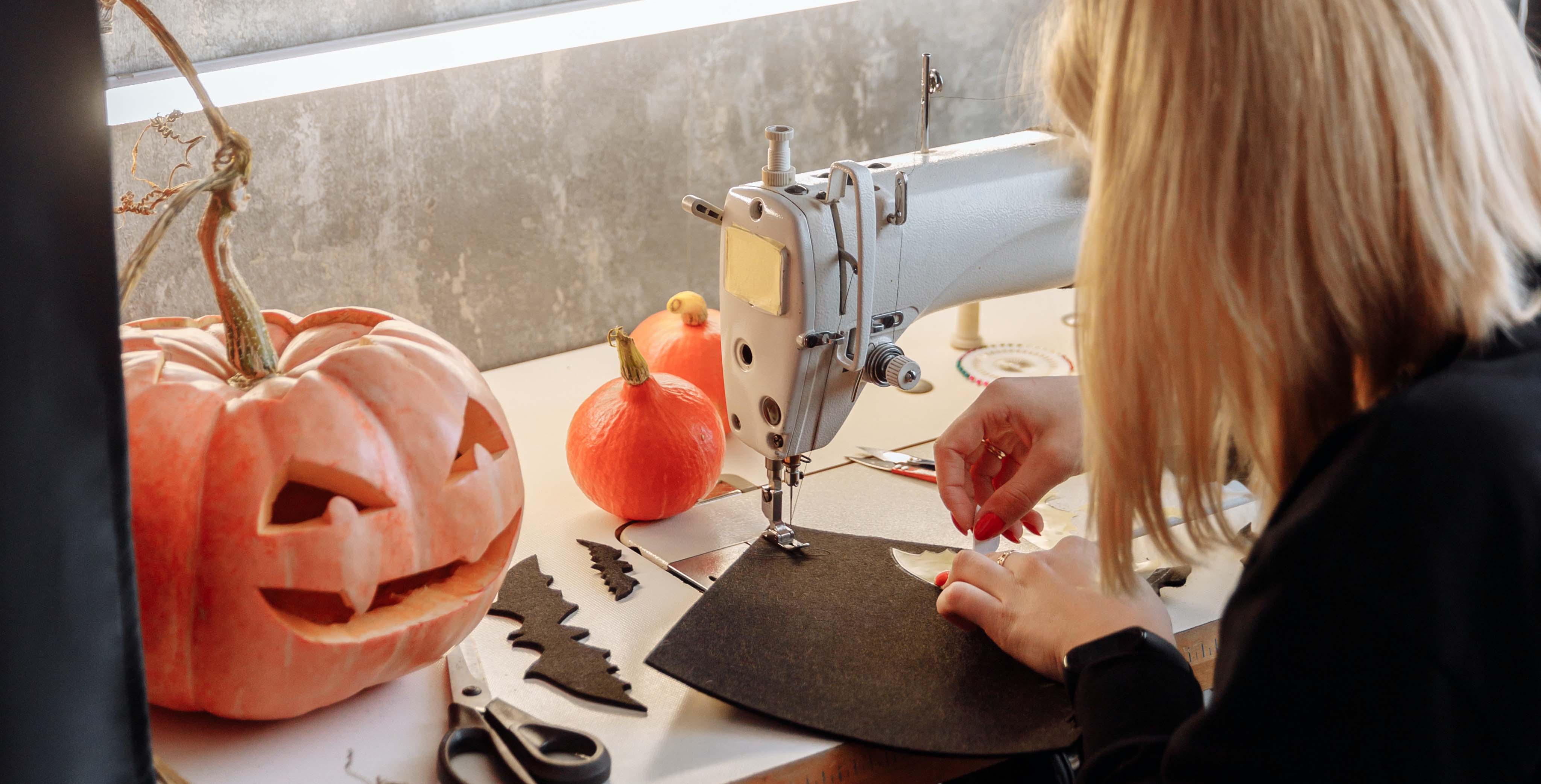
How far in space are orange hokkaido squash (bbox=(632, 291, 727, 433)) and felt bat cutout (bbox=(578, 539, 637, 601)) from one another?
31 centimetres

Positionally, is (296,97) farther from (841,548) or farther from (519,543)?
(841,548)

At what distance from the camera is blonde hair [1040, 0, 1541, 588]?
663 mm

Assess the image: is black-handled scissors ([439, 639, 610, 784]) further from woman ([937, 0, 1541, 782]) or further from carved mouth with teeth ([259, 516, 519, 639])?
woman ([937, 0, 1541, 782])

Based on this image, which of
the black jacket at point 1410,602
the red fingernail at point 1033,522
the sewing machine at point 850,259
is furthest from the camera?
the red fingernail at point 1033,522

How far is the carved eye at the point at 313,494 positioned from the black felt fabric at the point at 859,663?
26cm

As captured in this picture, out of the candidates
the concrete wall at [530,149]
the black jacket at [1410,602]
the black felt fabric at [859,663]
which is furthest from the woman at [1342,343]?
the concrete wall at [530,149]

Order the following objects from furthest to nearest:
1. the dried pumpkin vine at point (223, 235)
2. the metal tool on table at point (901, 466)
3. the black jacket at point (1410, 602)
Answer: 1. the metal tool on table at point (901, 466)
2. the dried pumpkin vine at point (223, 235)
3. the black jacket at point (1410, 602)

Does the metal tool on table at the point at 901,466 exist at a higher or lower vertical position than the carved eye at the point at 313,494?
lower

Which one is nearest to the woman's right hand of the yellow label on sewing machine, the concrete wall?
the yellow label on sewing machine

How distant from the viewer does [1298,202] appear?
674mm

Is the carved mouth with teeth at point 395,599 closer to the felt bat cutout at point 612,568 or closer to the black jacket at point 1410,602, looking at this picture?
the felt bat cutout at point 612,568

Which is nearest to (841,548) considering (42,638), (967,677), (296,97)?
(967,677)

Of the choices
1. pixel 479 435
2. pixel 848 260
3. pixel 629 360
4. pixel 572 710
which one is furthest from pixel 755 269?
pixel 572 710

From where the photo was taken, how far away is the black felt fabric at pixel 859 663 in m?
0.92
